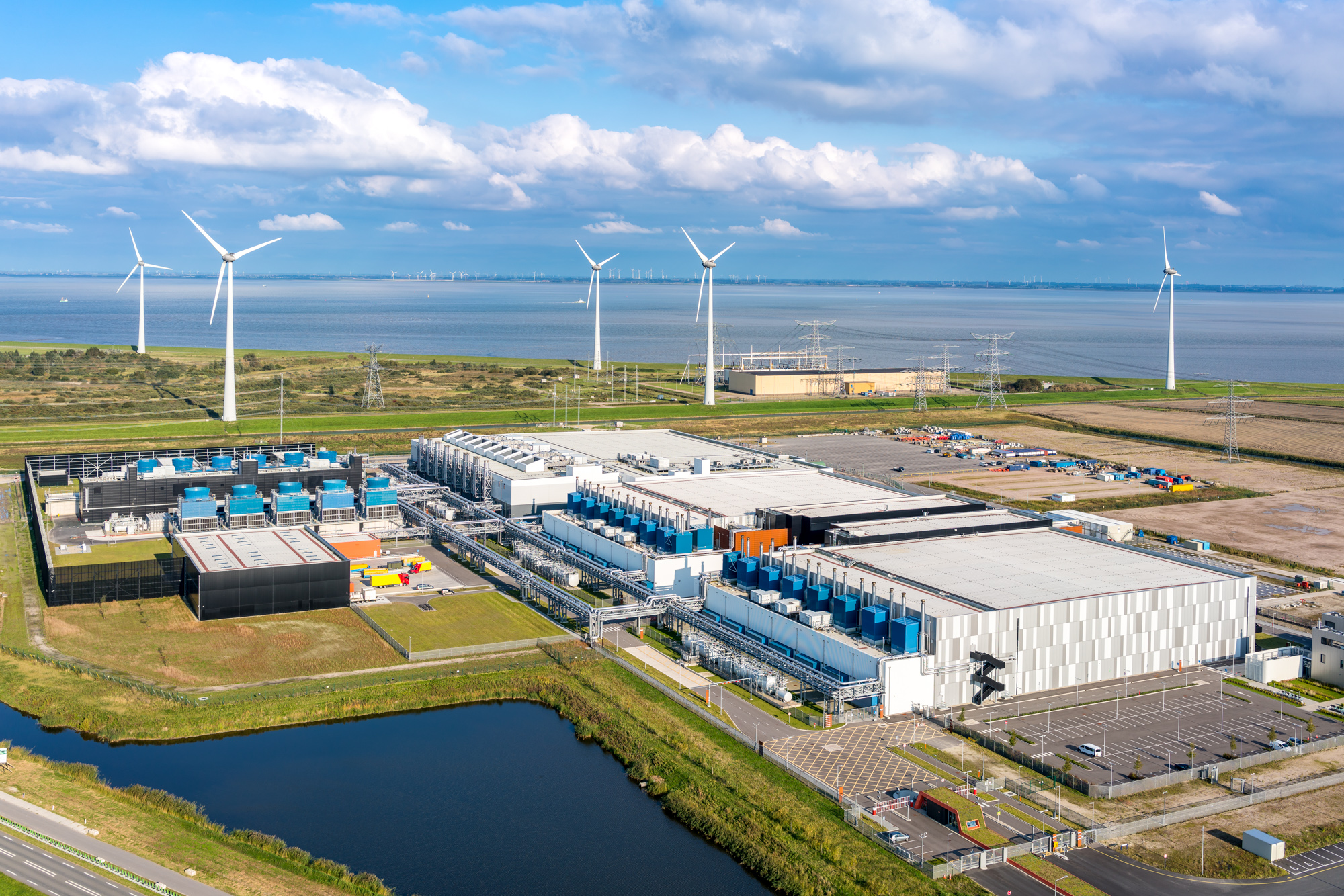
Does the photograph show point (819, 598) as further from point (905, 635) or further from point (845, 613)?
point (905, 635)

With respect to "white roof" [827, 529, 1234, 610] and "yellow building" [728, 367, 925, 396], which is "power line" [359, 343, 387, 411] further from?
"white roof" [827, 529, 1234, 610]

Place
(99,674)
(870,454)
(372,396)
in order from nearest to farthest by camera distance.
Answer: (99,674) < (870,454) < (372,396)

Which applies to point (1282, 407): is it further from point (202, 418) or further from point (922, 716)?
point (202, 418)

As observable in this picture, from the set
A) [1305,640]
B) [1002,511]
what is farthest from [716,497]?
[1305,640]

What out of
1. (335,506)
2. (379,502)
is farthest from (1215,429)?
(335,506)

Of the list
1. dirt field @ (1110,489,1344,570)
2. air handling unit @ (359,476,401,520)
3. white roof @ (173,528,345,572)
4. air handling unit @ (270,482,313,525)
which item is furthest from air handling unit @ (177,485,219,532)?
dirt field @ (1110,489,1344,570)

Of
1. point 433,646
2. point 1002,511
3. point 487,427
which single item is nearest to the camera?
point 433,646

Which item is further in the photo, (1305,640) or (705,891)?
(1305,640)
